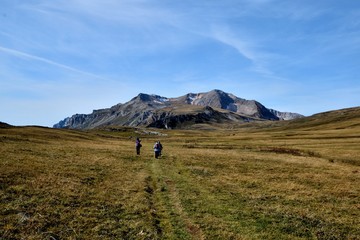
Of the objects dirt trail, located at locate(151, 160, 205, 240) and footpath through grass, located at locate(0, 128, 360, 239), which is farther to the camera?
footpath through grass, located at locate(0, 128, 360, 239)

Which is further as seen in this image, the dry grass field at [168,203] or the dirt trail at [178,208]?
the dry grass field at [168,203]

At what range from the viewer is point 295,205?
24844 mm

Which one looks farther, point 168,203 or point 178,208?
point 168,203

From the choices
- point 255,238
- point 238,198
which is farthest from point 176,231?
point 238,198

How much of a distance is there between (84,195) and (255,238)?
41.5 ft

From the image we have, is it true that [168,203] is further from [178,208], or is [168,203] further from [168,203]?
[178,208]

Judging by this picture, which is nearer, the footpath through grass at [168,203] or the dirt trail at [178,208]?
the dirt trail at [178,208]

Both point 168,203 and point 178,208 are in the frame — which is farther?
point 168,203

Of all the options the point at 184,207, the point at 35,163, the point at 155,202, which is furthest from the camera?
the point at 35,163

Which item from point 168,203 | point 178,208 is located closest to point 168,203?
point 168,203

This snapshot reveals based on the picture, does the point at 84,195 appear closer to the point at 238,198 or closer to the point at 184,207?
the point at 184,207

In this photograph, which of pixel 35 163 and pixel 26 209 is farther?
pixel 35 163

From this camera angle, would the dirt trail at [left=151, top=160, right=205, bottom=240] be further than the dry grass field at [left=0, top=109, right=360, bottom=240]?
No

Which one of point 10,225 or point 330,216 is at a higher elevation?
point 10,225
